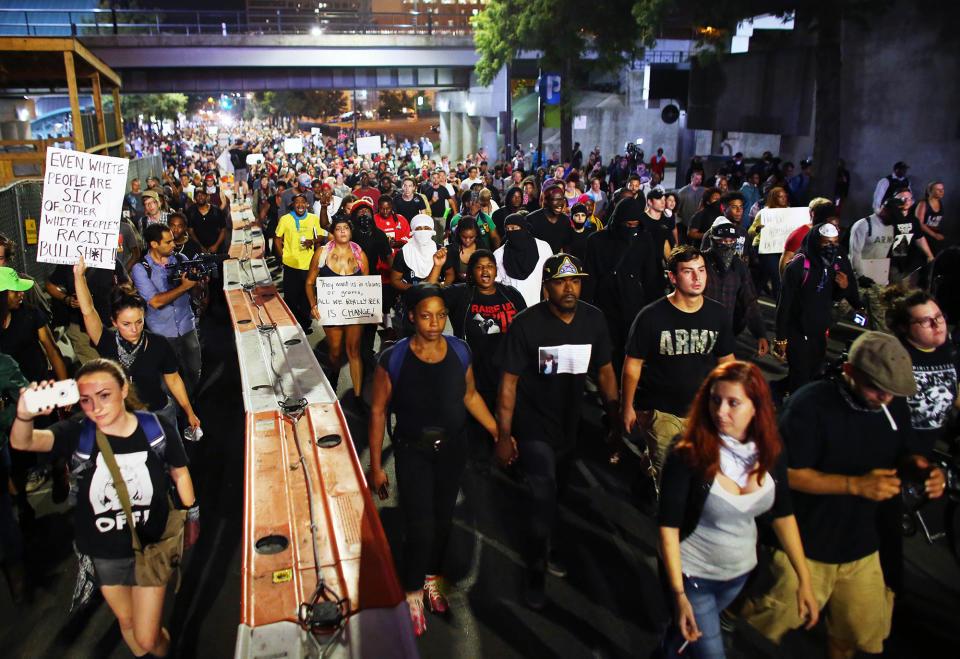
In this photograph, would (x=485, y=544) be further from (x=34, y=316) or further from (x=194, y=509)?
(x=34, y=316)

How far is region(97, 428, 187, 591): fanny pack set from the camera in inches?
152

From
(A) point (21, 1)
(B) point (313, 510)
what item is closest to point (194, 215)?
(B) point (313, 510)

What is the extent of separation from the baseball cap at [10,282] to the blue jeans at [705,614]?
4960 millimetres

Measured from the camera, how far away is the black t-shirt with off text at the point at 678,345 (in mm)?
5215

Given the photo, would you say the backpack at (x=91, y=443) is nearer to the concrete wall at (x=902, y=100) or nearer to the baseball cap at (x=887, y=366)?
the baseball cap at (x=887, y=366)

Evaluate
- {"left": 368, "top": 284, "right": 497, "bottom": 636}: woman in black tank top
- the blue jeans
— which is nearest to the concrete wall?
{"left": 368, "top": 284, "right": 497, "bottom": 636}: woman in black tank top

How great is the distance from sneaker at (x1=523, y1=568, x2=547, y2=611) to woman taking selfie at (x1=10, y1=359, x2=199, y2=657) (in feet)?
6.85

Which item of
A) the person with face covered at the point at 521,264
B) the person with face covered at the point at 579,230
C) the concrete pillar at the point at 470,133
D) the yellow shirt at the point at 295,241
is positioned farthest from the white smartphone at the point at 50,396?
the concrete pillar at the point at 470,133

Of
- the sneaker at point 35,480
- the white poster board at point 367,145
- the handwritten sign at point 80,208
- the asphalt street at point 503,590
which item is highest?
the white poster board at point 367,145

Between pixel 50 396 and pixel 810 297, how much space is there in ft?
20.2

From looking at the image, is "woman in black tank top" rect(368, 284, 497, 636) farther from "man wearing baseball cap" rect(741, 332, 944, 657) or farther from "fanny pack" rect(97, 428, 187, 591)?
"man wearing baseball cap" rect(741, 332, 944, 657)

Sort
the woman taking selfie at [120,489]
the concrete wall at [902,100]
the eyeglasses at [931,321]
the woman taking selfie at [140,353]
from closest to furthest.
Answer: the woman taking selfie at [120,489]
the eyeglasses at [931,321]
the woman taking selfie at [140,353]
the concrete wall at [902,100]

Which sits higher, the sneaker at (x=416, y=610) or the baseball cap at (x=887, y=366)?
the baseball cap at (x=887, y=366)

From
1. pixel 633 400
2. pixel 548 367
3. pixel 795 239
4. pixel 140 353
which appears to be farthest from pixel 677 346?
pixel 795 239
